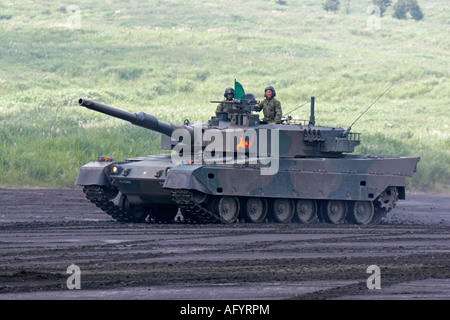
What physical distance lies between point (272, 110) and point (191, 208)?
3.93 m

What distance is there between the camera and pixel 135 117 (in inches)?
797

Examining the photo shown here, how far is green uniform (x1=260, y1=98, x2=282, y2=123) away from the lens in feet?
76.0

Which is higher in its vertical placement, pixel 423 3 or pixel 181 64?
pixel 423 3

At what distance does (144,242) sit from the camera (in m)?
16.5

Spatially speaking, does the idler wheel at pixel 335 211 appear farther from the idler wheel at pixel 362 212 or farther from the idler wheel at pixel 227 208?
the idler wheel at pixel 227 208

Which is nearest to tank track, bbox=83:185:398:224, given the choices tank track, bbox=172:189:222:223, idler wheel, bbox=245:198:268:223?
tank track, bbox=172:189:222:223

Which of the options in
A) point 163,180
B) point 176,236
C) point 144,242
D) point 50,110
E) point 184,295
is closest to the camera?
Result: point 184,295

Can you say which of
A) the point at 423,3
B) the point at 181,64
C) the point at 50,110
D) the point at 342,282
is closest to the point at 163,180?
the point at 342,282

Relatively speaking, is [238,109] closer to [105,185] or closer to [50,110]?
[105,185]

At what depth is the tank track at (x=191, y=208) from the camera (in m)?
20.1

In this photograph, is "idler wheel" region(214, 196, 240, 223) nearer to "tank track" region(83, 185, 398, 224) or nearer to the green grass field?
"tank track" region(83, 185, 398, 224)

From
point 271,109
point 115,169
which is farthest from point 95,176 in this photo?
point 271,109
